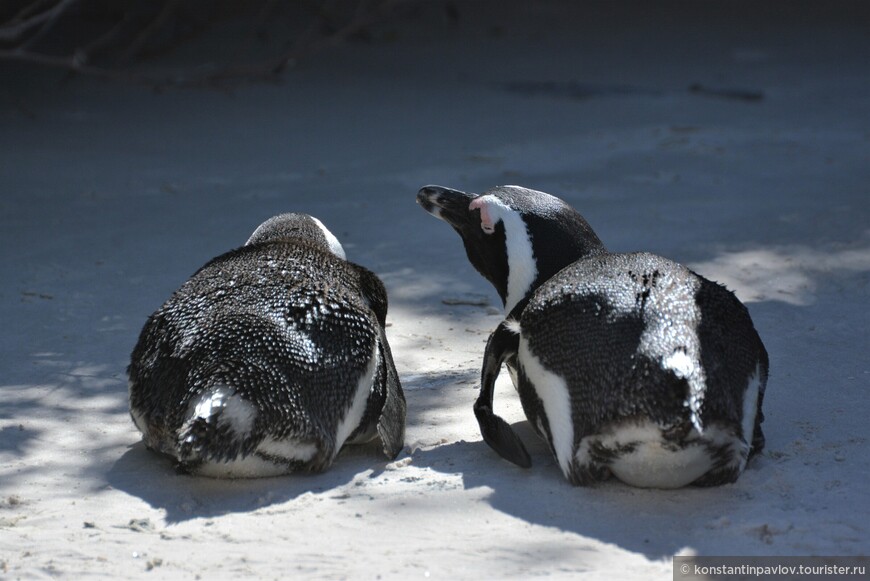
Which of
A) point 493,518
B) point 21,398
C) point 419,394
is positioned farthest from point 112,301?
point 493,518

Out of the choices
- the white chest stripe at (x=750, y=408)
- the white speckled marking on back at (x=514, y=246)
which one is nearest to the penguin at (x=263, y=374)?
the white speckled marking on back at (x=514, y=246)

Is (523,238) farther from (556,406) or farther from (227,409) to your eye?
(227,409)

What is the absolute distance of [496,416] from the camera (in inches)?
108

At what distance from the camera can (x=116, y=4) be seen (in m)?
8.95

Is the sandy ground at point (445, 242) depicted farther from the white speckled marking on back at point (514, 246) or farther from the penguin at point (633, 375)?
the white speckled marking on back at point (514, 246)

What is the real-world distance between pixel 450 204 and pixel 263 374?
36.3 inches

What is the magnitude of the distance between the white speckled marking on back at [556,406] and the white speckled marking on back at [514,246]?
1.15 ft

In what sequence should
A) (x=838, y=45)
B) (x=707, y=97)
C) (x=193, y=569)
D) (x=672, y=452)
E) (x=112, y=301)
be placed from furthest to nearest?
1. (x=838, y=45)
2. (x=707, y=97)
3. (x=112, y=301)
4. (x=672, y=452)
5. (x=193, y=569)

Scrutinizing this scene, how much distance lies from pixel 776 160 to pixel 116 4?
5471 mm

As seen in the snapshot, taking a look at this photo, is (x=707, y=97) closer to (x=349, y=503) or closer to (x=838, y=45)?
(x=838, y=45)

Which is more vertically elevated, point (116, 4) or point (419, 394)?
point (116, 4)

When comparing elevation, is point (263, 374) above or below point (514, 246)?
below

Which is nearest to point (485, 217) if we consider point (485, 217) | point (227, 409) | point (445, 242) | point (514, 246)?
point (485, 217)

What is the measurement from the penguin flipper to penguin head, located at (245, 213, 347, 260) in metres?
0.46
